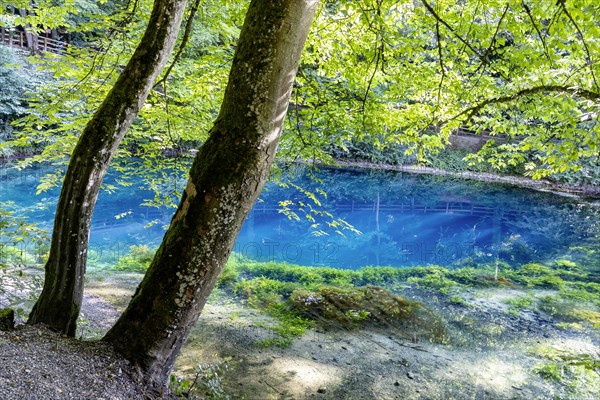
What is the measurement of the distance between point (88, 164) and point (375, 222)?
15.0 m

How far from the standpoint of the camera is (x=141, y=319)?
→ 217cm

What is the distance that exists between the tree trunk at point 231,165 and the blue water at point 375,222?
5773mm

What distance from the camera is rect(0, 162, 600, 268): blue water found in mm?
11953

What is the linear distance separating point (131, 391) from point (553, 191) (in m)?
25.2

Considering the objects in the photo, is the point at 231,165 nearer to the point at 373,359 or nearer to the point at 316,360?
the point at 316,360

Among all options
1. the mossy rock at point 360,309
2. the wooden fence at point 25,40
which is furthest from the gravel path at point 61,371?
the wooden fence at point 25,40

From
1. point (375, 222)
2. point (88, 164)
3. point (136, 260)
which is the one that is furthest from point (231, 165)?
point (375, 222)

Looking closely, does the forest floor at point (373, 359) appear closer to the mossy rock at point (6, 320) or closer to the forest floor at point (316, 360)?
the forest floor at point (316, 360)

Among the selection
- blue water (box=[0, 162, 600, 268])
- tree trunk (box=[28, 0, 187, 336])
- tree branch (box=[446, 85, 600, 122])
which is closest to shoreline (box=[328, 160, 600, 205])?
blue water (box=[0, 162, 600, 268])

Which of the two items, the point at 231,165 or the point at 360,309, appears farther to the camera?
the point at 360,309

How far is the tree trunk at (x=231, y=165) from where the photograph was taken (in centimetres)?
189

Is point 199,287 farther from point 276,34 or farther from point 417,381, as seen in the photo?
point 417,381

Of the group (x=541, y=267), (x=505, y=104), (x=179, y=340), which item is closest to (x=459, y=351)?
(x=505, y=104)

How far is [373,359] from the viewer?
16.0 feet
